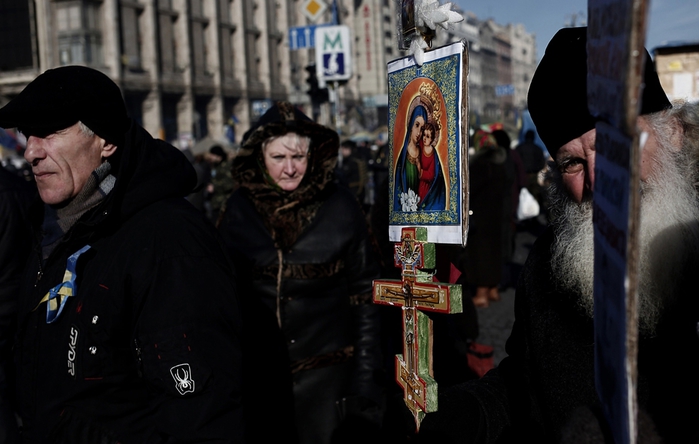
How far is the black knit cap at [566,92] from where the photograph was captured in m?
1.58

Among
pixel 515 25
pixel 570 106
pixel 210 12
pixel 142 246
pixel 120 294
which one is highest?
pixel 515 25

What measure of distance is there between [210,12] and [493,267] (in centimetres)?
3809

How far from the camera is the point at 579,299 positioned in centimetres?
156

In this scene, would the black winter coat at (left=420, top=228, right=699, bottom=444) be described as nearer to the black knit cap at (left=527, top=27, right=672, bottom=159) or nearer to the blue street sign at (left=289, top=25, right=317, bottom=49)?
the black knit cap at (left=527, top=27, right=672, bottom=159)

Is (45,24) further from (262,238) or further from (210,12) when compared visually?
(262,238)

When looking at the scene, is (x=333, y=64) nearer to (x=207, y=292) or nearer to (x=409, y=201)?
(x=409, y=201)

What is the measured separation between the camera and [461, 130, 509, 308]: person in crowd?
7.79 meters

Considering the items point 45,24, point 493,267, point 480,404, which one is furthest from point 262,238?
point 45,24

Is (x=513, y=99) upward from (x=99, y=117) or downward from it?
upward

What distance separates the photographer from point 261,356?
3154mm

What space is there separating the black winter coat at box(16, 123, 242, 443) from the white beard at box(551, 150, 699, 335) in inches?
33.5

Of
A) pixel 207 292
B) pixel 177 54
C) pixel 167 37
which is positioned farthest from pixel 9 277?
pixel 177 54

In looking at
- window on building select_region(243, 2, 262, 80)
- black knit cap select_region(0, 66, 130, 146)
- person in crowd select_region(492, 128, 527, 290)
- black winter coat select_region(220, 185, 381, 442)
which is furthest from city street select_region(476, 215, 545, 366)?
window on building select_region(243, 2, 262, 80)

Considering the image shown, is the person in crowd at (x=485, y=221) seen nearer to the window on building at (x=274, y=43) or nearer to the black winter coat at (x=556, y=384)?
the black winter coat at (x=556, y=384)
